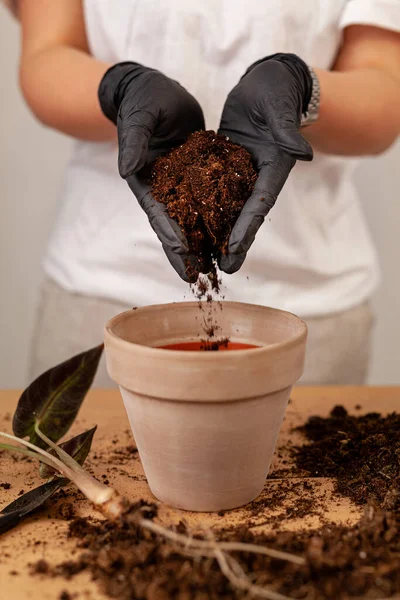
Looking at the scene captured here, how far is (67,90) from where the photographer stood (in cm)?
125

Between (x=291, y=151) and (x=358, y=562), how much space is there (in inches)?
18.5

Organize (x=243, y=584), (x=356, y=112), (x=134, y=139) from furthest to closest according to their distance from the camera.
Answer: (x=356, y=112)
(x=134, y=139)
(x=243, y=584)

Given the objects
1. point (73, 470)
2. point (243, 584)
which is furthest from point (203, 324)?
point (243, 584)

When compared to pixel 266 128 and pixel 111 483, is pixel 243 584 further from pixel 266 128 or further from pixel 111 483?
pixel 266 128

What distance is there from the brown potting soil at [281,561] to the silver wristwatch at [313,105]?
561 mm

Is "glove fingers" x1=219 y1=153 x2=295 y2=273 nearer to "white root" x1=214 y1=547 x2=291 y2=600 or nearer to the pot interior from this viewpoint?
the pot interior

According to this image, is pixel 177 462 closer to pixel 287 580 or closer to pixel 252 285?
pixel 287 580

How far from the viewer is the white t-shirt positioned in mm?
1260

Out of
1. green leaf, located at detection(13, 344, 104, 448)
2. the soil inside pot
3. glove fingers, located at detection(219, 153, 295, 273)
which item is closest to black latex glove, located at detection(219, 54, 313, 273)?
glove fingers, located at detection(219, 153, 295, 273)

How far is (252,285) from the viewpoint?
133 centimetres

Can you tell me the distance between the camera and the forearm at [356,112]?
46.8 inches

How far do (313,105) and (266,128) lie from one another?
182 millimetres

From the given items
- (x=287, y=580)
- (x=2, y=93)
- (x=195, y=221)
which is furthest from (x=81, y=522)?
(x=2, y=93)

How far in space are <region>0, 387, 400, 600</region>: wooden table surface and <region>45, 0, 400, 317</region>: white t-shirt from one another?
0.21 m
